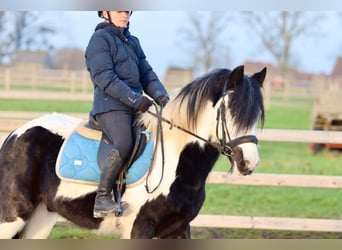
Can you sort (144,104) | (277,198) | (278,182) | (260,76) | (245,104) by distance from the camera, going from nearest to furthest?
(245,104) < (144,104) < (260,76) < (278,182) < (277,198)

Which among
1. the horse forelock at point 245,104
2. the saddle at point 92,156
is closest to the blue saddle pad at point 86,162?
the saddle at point 92,156

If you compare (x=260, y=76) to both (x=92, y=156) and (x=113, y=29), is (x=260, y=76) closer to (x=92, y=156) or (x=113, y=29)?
(x=113, y=29)

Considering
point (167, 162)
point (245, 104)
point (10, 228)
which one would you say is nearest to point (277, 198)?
point (167, 162)

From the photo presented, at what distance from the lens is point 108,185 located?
149 inches

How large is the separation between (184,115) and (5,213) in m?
1.51

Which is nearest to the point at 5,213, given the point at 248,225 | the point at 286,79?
the point at 248,225

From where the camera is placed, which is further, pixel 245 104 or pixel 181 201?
pixel 181 201

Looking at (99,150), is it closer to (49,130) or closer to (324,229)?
(49,130)

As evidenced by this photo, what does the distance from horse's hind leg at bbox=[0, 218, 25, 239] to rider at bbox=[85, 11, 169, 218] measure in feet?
2.15

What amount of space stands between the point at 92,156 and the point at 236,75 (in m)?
1.17

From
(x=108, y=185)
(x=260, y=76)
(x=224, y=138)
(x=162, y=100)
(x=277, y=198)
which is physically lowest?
(x=277, y=198)

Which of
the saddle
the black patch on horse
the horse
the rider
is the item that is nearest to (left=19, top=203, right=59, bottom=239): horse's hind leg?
the horse

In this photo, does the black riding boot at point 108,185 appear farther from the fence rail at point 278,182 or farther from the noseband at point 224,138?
the fence rail at point 278,182

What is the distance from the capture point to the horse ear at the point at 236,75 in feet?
12.0
